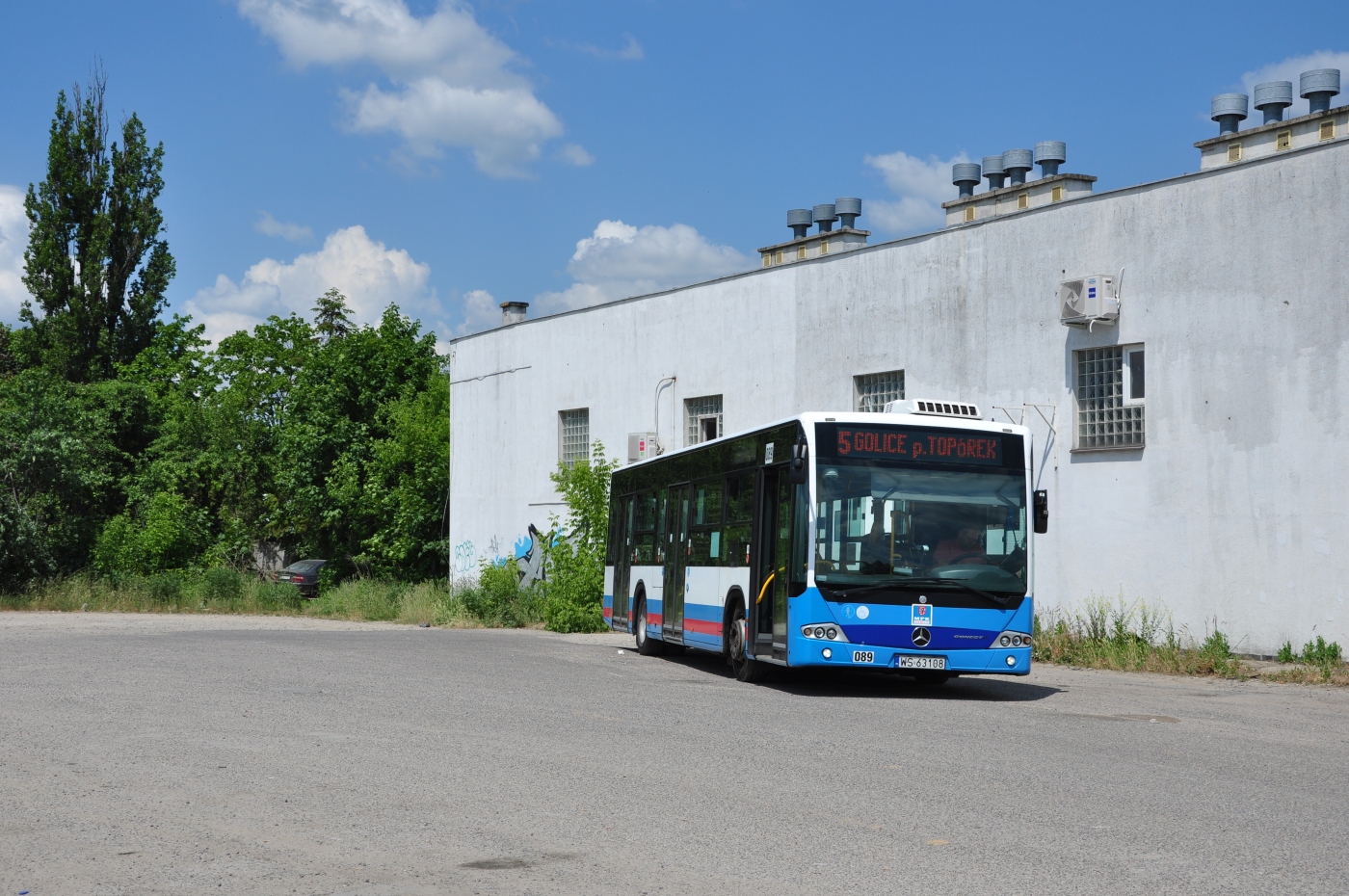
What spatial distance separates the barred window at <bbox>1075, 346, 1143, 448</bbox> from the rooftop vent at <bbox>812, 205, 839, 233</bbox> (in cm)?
1029

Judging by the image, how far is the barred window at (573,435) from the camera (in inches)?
1248

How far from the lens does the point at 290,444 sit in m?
44.4

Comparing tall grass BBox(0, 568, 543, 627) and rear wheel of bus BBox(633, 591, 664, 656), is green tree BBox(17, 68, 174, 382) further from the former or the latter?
rear wheel of bus BBox(633, 591, 664, 656)

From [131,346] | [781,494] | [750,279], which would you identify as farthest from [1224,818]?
[131,346]

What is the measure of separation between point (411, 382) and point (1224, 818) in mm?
39974

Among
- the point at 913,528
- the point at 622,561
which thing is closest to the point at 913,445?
the point at 913,528

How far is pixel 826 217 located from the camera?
30.1 m

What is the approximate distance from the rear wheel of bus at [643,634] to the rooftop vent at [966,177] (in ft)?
33.8

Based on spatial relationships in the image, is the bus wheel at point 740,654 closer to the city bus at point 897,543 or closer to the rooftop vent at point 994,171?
the city bus at point 897,543

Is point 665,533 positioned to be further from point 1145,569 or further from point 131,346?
point 131,346

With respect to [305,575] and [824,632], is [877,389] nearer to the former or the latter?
[824,632]

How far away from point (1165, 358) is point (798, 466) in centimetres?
737

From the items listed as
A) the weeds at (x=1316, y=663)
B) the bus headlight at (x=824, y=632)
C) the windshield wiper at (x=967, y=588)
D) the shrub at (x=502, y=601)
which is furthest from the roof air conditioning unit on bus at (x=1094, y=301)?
the shrub at (x=502, y=601)

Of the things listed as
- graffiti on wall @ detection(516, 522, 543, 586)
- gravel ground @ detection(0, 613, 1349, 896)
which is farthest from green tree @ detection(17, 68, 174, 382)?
gravel ground @ detection(0, 613, 1349, 896)
